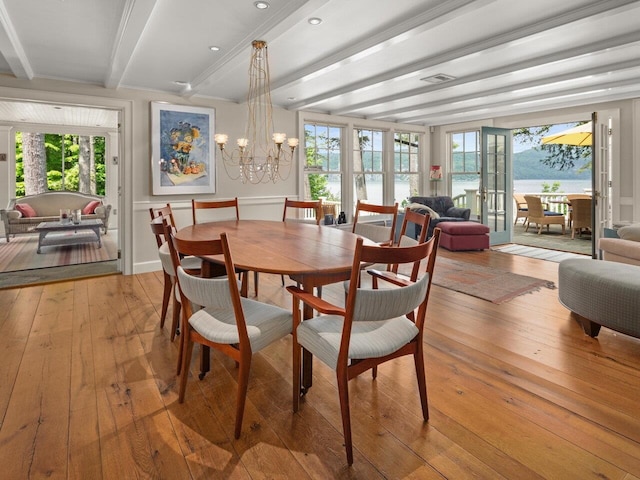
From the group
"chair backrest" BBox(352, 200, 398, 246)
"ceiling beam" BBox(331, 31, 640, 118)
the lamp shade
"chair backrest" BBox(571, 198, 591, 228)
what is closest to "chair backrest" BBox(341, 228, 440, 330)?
"chair backrest" BBox(352, 200, 398, 246)

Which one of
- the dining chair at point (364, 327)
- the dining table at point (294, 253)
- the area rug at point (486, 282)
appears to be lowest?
the area rug at point (486, 282)

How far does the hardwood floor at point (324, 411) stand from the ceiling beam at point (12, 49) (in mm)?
2277

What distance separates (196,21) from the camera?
292 centimetres

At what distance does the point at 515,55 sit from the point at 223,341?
3779 millimetres

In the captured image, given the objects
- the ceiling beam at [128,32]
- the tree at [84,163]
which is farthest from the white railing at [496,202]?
the tree at [84,163]

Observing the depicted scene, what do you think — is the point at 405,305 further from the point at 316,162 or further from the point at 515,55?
the point at 316,162

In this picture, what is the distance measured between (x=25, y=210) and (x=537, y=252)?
9.43 metres

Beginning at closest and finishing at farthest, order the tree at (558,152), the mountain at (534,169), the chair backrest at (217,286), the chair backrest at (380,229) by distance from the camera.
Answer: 1. the chair backrest at (217,286)
2. the chair backrest at (380,229)
3. the tree at (558,152)
4. the mountain at (534,169)

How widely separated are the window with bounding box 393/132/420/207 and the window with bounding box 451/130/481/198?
0.71 meters

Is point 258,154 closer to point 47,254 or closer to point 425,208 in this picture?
point 425,208

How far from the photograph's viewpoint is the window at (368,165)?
700 centimetres

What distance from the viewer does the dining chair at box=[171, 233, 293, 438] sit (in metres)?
1.69

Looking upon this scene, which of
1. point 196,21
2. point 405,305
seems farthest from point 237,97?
point 405,305

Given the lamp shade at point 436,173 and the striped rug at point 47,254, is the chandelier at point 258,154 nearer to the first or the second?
the striped rug at point 47,254
